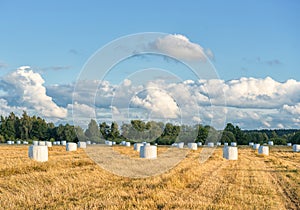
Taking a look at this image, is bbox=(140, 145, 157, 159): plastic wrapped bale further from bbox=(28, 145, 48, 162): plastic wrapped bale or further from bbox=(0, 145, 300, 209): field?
bbox=(0, 145, 300, 209): field

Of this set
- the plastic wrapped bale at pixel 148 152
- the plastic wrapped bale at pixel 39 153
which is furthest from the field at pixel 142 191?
the plastic wrapped bale at pixel 148 152

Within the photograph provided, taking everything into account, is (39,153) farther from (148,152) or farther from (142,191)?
(142,191)

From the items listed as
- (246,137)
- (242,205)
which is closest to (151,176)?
(242,205)

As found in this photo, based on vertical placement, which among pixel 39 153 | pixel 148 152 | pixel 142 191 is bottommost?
pixel 142 191

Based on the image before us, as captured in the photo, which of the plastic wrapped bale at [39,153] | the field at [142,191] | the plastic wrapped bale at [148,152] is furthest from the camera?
the plastic wrapped bale at [148,152]

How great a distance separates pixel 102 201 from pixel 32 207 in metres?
1.74

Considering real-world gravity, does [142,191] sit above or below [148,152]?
below

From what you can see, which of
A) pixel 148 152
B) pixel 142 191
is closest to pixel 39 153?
pixel 148 152

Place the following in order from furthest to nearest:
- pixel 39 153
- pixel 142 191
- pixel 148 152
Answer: pixel 148 152 < pixel 39 153 < pixel 142 191

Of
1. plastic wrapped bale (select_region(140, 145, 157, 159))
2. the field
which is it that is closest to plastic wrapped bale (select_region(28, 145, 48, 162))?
plastic wrapped bale (select_region(140, 145, 157, 159))

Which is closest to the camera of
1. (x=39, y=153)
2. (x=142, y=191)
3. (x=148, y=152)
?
(x=142, y=191)

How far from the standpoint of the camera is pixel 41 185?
14367 mm

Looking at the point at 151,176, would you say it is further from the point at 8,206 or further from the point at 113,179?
the point at 8,206

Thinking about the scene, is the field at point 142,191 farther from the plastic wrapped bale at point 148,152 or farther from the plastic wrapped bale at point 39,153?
the plastic wrapped bale at point 148,152
